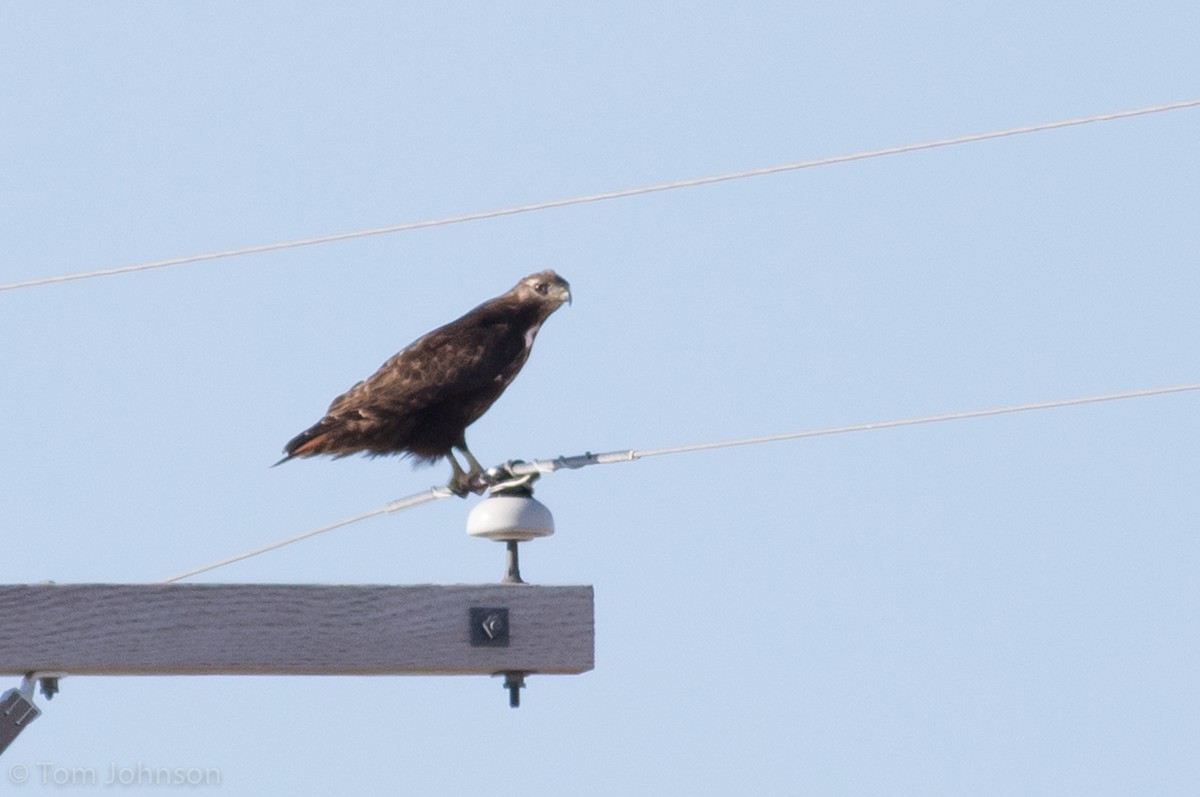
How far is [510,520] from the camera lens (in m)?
4.61

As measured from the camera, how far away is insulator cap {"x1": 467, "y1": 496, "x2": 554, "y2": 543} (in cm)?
461

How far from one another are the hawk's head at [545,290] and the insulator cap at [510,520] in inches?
160

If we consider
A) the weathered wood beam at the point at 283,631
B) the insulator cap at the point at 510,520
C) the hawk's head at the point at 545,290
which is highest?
the hawk's head at the point at 545,290

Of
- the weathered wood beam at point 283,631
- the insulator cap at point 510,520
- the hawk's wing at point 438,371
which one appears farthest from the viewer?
the hawk's wing at point 438,371

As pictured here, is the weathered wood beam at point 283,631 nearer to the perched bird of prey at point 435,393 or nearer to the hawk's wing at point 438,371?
the perched bird of prey at point 435,393

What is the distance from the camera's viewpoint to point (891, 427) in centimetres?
467

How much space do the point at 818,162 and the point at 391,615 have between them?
189 centimetres

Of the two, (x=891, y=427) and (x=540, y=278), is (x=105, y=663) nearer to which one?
(x=891, y=427)

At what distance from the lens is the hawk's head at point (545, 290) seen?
343 inches

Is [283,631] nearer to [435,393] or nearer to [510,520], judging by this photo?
[510,520]

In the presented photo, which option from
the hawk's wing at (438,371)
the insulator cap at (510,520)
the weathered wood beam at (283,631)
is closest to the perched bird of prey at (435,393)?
the hawk's wing at (438,371)

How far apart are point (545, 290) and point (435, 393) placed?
3.75 ft

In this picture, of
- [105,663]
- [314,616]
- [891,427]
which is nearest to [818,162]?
[891,427]

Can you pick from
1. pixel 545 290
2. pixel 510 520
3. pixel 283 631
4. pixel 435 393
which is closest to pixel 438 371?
pixel 435 393
